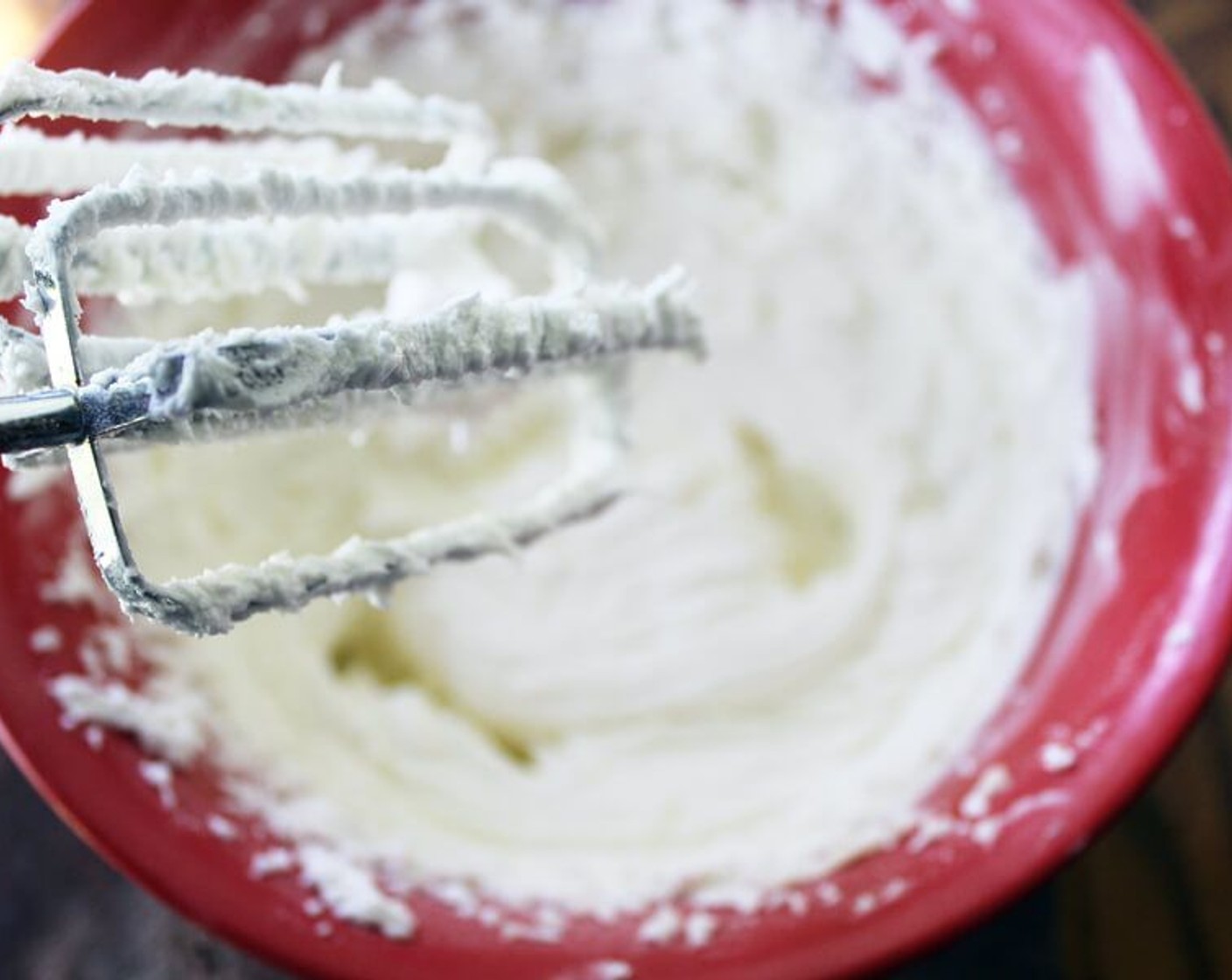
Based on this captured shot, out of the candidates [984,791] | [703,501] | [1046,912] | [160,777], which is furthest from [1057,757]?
[160,777]

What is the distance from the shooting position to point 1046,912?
2.31 feet

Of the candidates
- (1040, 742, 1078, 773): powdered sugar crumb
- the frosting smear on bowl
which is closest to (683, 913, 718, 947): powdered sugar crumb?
the frosting smear on bowl

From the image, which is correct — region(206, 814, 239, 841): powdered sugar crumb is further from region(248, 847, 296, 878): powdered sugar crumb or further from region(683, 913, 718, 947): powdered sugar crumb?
region(683, 913, 718, 947): powdered sugar crumb

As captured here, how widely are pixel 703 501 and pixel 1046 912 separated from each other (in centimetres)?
28

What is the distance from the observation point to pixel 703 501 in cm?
78

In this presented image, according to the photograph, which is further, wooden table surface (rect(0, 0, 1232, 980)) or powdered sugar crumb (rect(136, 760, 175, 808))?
wooden table surface (rect(0, 0, 1232, 980))

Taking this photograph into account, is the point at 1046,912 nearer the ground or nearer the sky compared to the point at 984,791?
nearer the ground

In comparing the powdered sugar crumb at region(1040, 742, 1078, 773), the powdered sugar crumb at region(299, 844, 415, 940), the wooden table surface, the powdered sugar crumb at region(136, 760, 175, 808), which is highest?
the powdered sugar crumb at region(136, 760, 175, 808)

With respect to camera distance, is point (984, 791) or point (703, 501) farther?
point (703, 501)

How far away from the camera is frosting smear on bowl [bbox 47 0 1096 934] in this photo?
25.3 inches

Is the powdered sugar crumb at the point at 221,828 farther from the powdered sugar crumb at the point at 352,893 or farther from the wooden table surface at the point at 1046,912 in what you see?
the wooden table surface at the point at 1046,912

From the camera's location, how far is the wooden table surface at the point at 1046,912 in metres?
0.69

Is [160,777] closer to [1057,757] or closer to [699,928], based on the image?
[699,928]

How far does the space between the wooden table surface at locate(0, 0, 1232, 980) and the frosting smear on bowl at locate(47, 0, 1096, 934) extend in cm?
13
